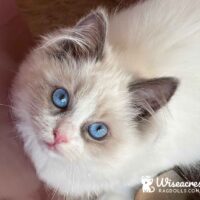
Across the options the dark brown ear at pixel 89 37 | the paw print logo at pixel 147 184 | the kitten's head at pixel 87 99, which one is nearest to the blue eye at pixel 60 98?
the kitten's head at pixel 87 99

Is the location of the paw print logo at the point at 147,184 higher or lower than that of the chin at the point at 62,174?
lower

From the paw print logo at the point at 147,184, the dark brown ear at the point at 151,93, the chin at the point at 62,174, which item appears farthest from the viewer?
the paw print logo at the point at 147,184

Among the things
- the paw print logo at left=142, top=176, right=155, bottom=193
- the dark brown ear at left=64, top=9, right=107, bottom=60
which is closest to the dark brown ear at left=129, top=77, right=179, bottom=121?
the dark brown ear at left=64, top=9, right=107, bottom=60

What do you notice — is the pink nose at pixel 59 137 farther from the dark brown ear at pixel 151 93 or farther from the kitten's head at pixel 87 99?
the dark brown ear at pixel 151 93

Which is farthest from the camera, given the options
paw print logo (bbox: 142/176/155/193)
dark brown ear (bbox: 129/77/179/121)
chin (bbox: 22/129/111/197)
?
paw print logo (bbox: 142/176/155/193)

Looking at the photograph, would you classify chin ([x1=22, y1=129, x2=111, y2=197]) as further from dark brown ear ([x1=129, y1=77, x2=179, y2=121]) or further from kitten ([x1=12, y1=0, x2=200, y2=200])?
dark brown ear ([x1=129, y1=77, x2=179, y2=121])

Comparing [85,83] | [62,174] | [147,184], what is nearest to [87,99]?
[85,83]
